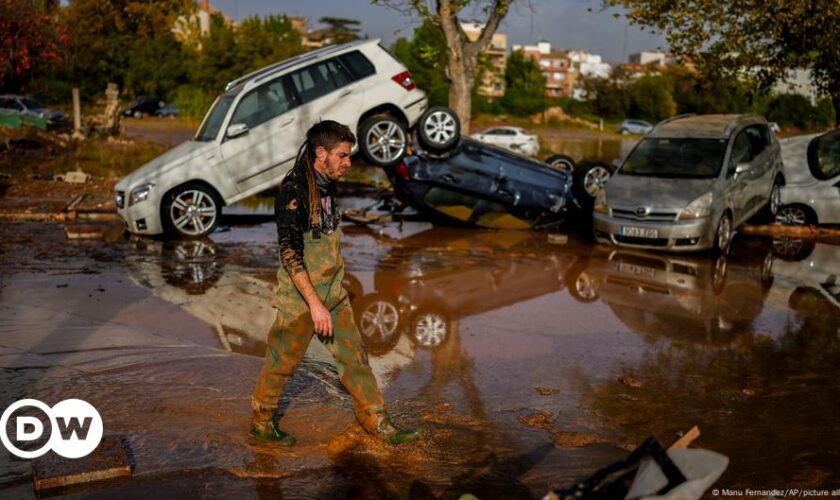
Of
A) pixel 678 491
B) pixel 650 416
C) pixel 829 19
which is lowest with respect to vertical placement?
pixel 650 416

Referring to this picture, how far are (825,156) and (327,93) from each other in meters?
8.46

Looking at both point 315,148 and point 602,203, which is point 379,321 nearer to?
point 315,148

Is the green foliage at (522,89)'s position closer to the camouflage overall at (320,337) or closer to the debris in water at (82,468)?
the camouflage overall at (320,337)

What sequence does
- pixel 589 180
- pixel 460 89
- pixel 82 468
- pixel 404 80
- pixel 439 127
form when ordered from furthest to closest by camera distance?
pixel 460 89
pixel 589 180
pixel 404 80
pixel 439 127
pixel 82 468

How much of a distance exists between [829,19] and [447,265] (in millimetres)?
10174

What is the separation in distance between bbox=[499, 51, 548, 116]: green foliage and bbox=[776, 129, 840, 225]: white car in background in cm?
5358

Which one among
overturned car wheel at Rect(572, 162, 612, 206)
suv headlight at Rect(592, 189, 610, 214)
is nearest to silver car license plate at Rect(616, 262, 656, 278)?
suv headlight at Rect(592, 189, 610, 214)

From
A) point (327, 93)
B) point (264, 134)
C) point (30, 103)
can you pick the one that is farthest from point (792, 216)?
point (30, 103)

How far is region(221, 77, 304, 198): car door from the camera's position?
487 inches

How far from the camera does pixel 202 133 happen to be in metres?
12.9

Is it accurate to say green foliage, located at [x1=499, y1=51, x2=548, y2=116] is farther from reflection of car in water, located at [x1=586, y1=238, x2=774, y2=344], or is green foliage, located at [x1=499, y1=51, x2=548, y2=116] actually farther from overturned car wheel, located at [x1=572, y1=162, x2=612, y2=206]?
reflection of car in water, located at [x1=586, y1=238, x2=774, y2=344]

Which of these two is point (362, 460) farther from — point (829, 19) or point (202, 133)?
point (829, 19)

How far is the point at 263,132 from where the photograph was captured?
40.6ft

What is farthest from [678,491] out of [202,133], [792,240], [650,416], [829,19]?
[829,19]
